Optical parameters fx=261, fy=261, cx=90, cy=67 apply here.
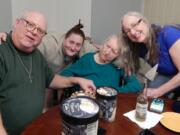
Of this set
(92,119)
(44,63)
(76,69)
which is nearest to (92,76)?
(76,69)

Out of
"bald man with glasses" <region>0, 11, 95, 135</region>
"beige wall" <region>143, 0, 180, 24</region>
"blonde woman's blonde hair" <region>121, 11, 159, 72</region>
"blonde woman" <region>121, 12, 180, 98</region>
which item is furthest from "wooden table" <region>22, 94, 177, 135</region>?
"beige wall" <region>143, 0, 180, 24</region>

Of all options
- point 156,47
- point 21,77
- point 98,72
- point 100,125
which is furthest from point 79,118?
point 156,47

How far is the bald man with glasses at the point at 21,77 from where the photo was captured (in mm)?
1447

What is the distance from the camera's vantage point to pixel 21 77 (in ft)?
4.89

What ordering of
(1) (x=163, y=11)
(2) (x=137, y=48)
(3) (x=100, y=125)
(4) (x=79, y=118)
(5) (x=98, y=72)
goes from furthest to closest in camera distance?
(1) (x=163, y=11)
(2) (x=137, y=48)
(5) (x=98, y=72)
(3) (x=100, y=125)
(4) (x=79, y=118)

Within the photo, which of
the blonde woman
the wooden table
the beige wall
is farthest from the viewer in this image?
the beige wall

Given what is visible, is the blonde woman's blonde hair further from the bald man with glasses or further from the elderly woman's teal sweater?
the bald man with glasses

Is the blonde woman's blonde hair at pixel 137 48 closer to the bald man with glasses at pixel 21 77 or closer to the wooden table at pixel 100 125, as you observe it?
the bald man with glasses at pixel 21 77

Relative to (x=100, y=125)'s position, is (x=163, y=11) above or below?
above

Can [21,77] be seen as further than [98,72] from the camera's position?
Answer: No

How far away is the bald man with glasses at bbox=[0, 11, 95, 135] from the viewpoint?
1.45 m

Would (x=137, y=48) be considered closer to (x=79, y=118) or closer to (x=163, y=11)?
(x=163, y=11)

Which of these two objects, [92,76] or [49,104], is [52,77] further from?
[49,104]

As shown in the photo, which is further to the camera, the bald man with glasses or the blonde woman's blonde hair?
the blonde woman's blonde hair
